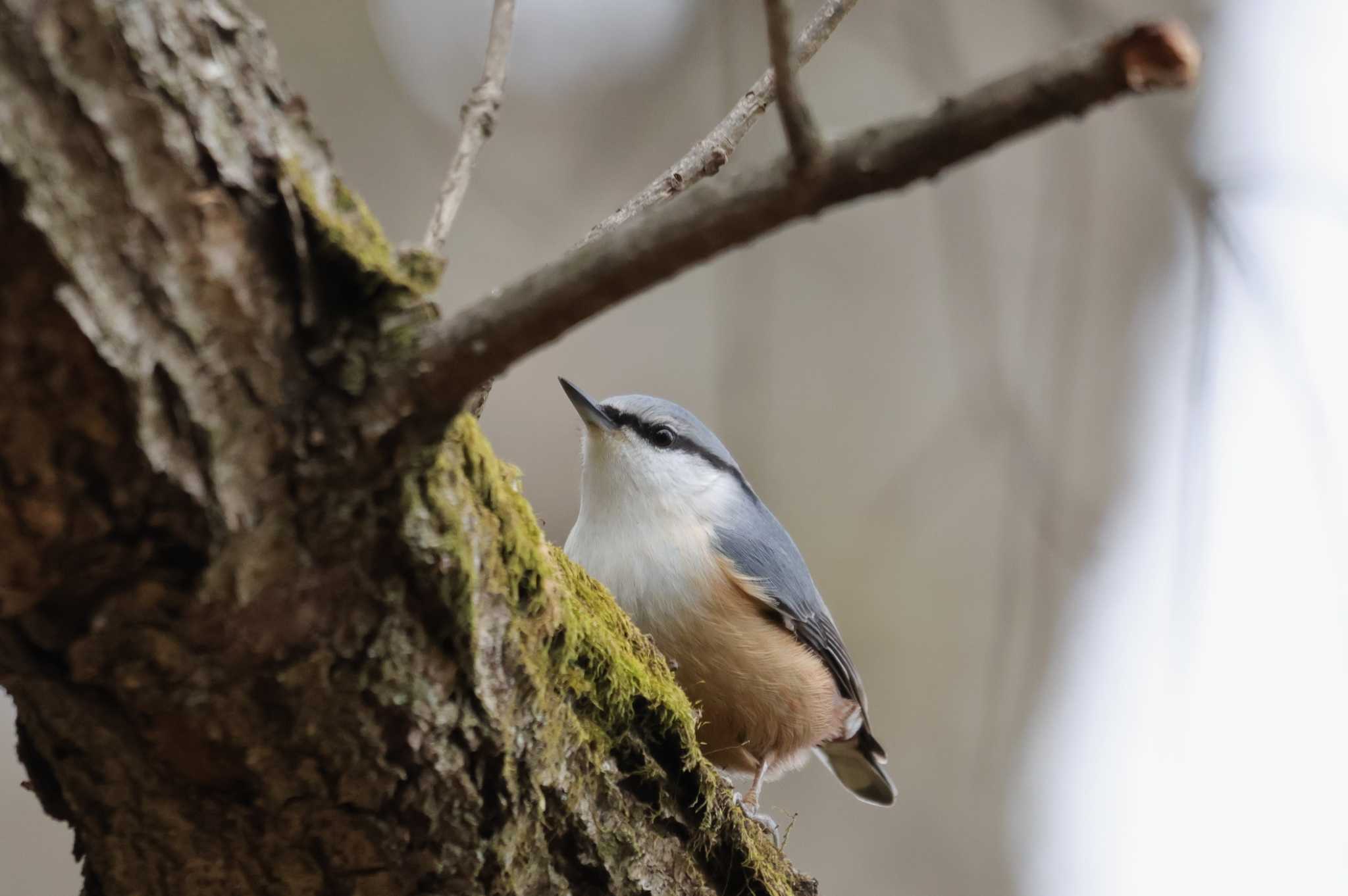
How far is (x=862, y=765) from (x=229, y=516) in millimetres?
2371

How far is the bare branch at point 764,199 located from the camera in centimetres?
68

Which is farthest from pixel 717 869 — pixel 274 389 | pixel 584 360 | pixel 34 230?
pixel 584 360

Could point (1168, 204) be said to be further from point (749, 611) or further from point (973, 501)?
point (749, 611)

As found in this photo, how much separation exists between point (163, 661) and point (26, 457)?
0.21 metres

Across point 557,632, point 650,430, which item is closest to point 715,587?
point 650,430

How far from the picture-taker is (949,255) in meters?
2.42

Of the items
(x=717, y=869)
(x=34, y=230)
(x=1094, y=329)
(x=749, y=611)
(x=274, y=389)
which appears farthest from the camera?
(x=1094, y=329)

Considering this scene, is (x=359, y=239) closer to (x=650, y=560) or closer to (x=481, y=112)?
(x=481, y=112)

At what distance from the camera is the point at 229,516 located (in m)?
0.83

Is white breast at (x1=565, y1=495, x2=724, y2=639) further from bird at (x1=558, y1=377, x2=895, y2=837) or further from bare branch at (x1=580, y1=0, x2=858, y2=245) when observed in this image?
bare branch at (x1=580, y1=0, x2=858, y2=245)

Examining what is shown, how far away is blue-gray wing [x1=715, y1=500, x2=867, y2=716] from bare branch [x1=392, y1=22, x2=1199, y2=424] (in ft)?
4.95

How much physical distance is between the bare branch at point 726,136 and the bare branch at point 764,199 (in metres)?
0.95

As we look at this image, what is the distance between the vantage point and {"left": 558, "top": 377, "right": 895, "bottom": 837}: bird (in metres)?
2.10

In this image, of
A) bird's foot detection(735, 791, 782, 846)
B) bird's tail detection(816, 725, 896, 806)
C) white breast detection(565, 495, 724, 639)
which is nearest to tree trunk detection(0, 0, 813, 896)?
bird's foot detection(735, 791, 782, 846)
